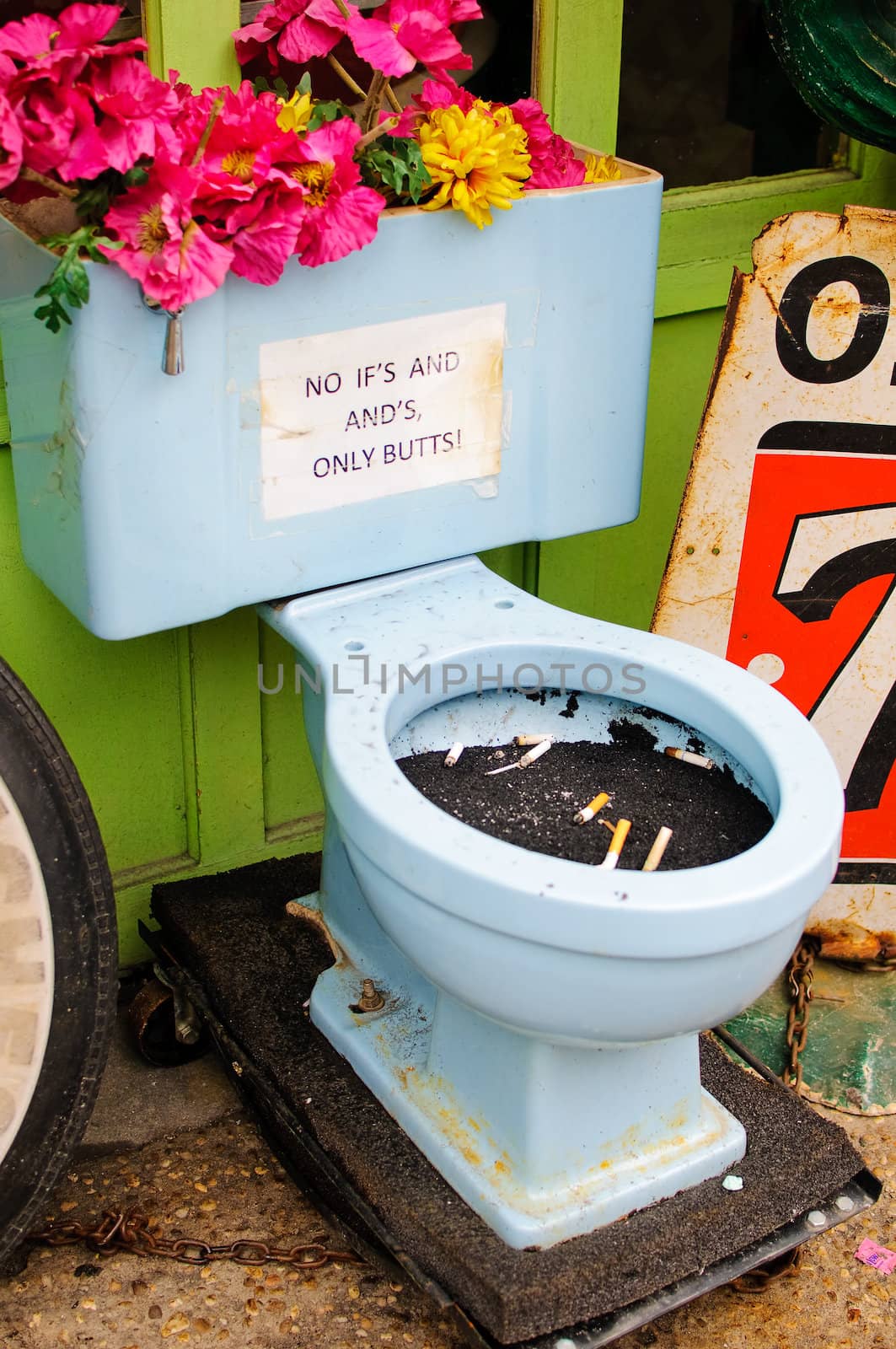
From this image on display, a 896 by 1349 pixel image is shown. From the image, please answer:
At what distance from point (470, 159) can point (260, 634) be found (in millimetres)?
674

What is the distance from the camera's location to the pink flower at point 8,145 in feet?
4.20

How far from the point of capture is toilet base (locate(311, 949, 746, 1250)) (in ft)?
4.91

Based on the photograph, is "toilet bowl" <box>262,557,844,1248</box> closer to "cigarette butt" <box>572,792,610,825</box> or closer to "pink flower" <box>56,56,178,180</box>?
"cigarette butt" <box>572,792,610,825</box>

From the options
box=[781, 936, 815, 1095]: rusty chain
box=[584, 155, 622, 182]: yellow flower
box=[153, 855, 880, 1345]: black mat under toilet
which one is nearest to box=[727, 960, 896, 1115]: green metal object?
box=[781, 936, 815, 1095]: rusty chain

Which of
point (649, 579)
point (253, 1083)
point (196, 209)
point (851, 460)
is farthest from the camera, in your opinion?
point (649, 579)

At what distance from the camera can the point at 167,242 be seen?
1328 millimetres

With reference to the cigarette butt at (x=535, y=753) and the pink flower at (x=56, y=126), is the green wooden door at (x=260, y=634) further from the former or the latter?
the cigarette butt at (x=535, y=753)

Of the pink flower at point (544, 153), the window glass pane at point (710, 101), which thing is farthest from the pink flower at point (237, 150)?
the window glass pane at point (710, 101)

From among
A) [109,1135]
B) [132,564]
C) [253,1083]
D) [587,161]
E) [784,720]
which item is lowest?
[109,1135]

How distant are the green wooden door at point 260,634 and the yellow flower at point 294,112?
0.18m

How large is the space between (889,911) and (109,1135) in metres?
1.03

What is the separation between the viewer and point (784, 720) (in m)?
1.50

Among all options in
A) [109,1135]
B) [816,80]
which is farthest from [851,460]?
[109,1135]

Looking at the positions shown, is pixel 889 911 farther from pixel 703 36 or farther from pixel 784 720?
pixel 703 36
